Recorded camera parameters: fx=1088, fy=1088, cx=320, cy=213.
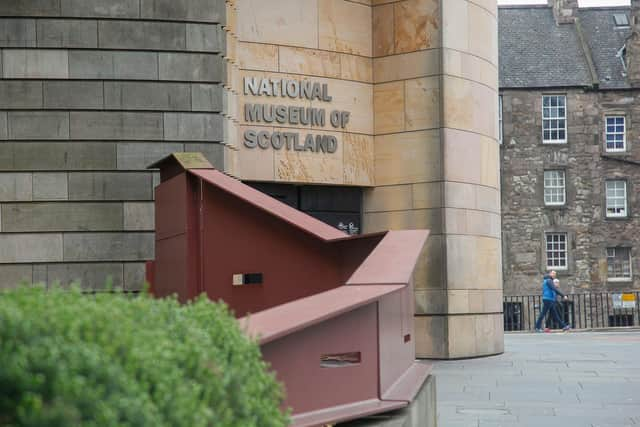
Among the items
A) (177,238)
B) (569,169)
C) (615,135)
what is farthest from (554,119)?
(177,238)

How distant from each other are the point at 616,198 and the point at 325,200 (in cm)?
3668

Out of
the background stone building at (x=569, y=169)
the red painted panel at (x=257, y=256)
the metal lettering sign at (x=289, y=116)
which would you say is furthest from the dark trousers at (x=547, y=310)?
the red painted panel at (x=257, y=256)

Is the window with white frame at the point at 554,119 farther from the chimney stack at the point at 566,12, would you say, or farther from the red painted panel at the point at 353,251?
the red painted panel at the point at 353,251

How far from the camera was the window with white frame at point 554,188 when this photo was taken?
50312mm

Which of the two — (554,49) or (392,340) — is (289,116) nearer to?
(392,340)

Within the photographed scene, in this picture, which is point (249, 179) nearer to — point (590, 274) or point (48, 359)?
point (48, 359)

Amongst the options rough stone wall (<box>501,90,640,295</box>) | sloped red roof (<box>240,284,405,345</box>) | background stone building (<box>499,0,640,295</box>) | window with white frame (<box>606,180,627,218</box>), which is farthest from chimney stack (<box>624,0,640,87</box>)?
sloped red roof (<box>240,284,405,345</box>)

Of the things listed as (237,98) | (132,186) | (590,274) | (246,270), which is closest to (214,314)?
(246,270)

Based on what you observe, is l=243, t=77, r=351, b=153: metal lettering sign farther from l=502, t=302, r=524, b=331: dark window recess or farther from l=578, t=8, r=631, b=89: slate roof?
l=578, t=8, r=631, b=89: slate roof

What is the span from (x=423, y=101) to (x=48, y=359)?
49.2 feet

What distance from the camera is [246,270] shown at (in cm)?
1048

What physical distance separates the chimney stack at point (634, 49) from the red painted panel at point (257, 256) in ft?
145

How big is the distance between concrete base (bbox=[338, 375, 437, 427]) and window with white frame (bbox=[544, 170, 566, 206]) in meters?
43.2

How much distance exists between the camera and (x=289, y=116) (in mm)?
15953
